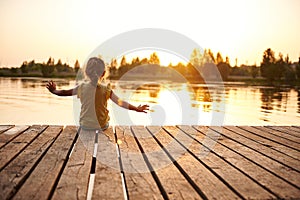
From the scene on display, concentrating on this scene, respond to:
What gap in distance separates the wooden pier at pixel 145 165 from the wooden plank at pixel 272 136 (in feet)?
0.05

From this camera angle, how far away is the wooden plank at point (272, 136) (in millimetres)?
3890

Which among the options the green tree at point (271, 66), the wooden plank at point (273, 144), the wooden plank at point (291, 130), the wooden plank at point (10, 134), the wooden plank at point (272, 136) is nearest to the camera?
the wooden plank at point (273, 144)

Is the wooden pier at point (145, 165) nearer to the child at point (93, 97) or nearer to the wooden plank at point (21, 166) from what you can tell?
the wooden plank at point (21, 166)

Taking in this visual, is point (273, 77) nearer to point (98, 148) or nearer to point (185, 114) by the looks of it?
point (185, 114)

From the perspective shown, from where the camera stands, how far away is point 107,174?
2596 mm

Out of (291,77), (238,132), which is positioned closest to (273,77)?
(291,77)

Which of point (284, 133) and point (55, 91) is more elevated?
point (55, 91)

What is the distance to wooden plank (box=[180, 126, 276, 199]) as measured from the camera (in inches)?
89.7

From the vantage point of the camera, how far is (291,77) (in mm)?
57219

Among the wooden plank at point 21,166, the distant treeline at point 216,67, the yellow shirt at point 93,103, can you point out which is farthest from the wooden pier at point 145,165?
the distant treeline at point 216,67

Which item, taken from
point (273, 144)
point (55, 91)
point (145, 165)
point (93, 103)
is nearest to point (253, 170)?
point (145, 165)

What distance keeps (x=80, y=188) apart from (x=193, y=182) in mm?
906

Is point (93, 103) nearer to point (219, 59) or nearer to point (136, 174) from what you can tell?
point (136, 174)

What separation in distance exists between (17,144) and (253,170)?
105 inches
